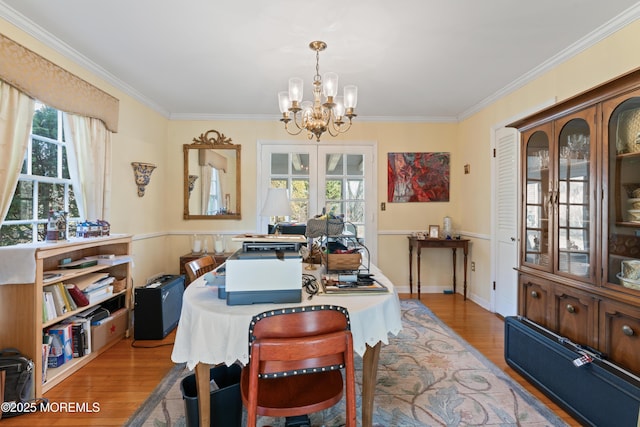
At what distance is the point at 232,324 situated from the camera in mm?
1279

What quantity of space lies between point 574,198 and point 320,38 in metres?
2.11

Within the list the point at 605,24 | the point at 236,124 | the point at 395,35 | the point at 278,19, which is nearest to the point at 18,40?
the point at 278,19

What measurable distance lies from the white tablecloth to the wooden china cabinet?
127 centimetres

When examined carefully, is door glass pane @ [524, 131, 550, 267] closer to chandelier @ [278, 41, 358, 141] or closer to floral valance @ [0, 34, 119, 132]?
chandelier @ [278, 41, 358, 141]

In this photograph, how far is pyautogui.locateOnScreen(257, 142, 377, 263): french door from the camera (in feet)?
14.4

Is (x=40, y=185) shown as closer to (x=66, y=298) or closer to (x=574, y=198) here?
(x=66, y=298)

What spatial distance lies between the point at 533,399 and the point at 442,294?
2431 millimetres

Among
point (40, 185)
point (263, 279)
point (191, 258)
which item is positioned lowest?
point (191, 258)

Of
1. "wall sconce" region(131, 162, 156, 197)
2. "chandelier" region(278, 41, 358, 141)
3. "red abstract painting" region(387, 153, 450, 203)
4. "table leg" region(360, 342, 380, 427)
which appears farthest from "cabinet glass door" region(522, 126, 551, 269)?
"wall sconce" region(131, 162, 156, 197)

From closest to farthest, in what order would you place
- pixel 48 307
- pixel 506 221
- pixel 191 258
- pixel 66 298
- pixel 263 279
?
1. pixel 263 279
2. pixel 48 307
3. pixel 66 298
4. pixel 506 221
5. pixel 191 258

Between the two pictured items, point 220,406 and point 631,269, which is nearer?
point 220,406

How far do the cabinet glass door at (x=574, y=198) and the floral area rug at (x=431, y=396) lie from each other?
89 centimetres

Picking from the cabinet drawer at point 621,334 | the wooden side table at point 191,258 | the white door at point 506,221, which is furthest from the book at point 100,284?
the white door at point 506,221

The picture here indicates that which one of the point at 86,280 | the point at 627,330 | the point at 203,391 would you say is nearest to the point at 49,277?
the point at 86,280
